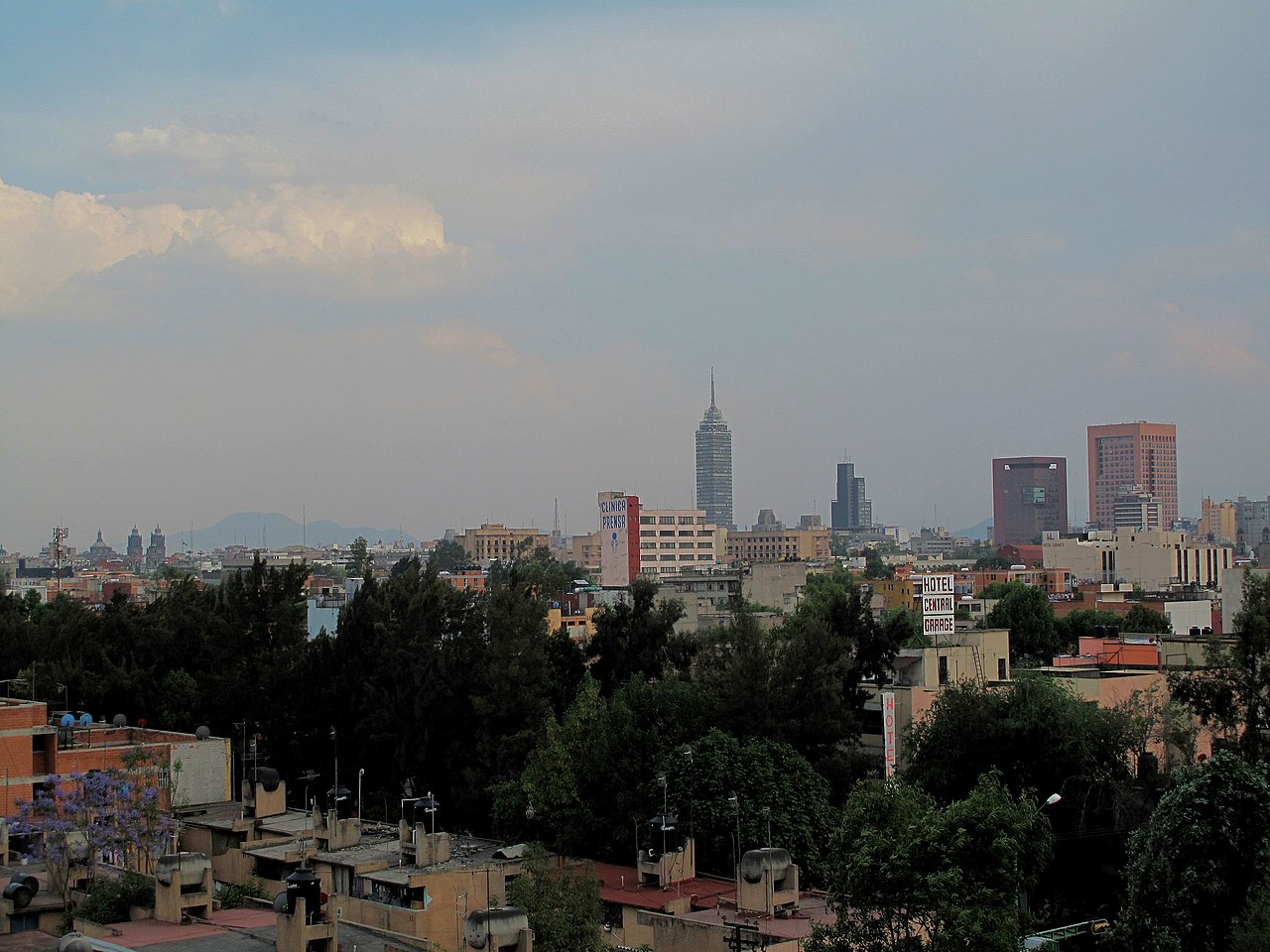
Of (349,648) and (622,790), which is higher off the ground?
(349,648)

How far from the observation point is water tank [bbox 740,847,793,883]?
71.9ft

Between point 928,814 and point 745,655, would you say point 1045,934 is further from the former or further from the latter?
point 745,655

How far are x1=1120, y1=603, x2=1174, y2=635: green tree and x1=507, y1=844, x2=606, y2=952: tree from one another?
138 ft

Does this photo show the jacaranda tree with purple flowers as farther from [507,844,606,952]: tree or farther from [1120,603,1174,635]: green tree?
[1120,603,1174,635]: green tree

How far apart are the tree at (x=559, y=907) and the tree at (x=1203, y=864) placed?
21.7 ft

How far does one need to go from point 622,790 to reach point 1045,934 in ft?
32.9

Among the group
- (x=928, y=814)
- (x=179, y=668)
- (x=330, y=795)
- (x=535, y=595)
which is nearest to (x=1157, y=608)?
(x=535, y=595)

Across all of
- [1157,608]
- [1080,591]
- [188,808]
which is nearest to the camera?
[188,808]

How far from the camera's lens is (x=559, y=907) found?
1941cm

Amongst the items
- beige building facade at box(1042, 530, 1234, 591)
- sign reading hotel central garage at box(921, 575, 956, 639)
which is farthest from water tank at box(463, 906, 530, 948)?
beige building facade at box(1042, 530, 1234, 591)

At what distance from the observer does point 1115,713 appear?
28078 mm

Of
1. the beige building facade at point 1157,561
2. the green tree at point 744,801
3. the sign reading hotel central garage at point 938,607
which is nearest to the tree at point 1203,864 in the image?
the green tree at point 744,801

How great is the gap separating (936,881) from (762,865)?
20.6 feet

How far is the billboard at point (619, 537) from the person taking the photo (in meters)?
109
